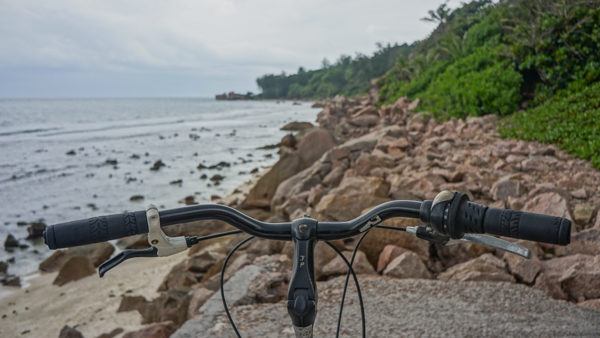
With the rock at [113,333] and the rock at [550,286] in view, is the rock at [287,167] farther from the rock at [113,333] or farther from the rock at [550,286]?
the rock at [550,286]

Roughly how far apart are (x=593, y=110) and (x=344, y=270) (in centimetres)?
686

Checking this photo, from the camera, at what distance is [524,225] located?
5.13 ft

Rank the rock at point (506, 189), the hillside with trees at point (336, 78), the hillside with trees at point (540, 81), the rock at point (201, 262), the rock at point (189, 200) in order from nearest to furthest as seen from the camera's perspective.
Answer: the rock at point (506, 189) < the rock at point (201, 262) < the hillside with trees at point (540, 81) < the rock at point (189, 200) < the hillside with trees at point (336, 78)

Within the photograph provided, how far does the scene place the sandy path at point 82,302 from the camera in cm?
678

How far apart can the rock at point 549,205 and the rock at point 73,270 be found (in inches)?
270

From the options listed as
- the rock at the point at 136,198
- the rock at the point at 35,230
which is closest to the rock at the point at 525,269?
the rock at the point at 35,230

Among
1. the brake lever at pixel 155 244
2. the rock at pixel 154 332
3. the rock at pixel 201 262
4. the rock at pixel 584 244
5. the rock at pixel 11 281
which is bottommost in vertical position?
the rock at pixel 11 281

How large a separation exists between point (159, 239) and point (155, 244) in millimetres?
28

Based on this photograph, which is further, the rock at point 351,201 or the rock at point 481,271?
the rock at point 351,201

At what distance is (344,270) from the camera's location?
479 cm

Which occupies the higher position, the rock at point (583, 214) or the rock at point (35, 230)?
the rock at point (583, 214)

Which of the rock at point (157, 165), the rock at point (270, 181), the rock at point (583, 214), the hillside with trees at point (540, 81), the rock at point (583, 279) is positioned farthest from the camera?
the rock at point (157, 165)

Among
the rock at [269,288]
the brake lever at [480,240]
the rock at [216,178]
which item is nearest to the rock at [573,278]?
the rock at [269,288]

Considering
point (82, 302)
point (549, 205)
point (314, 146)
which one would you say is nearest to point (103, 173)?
point (314, 146)
